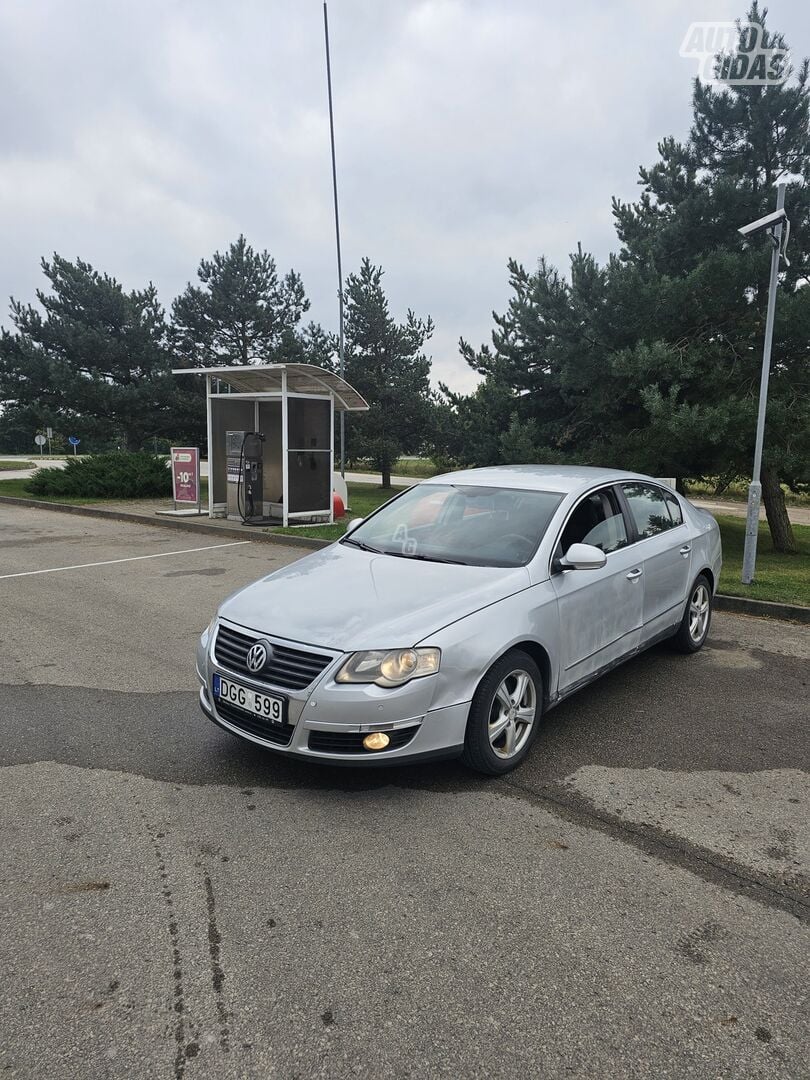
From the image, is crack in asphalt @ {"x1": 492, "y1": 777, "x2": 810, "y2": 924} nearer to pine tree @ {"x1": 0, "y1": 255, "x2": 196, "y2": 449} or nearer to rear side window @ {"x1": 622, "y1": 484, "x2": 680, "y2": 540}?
rear side window @ {"x1": 622, "y1": 484, "x2": 680, "y2": 540}

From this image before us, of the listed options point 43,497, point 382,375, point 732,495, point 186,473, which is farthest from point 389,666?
point 732,495

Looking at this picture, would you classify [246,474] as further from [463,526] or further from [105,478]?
[463,526]

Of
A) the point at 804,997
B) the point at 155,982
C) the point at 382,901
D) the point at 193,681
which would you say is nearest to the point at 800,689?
the point at 804,997

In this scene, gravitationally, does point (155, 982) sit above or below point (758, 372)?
below

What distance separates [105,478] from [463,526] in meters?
17.9

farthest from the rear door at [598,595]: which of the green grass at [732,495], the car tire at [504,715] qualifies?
the green grass at [732,495]

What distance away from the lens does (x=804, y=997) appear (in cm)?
225

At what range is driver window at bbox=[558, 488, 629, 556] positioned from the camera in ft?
14.6

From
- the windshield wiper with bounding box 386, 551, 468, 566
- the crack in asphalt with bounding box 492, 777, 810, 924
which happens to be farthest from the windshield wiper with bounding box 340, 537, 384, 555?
the crack in asphalt with bounding box 492, 777, 810, 924

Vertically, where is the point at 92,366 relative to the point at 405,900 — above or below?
above

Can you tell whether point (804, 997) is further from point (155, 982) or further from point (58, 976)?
point (58, 976)

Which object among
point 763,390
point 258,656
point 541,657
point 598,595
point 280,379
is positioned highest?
point 280,379

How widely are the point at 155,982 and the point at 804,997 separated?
2.01 metres

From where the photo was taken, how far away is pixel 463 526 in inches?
182
